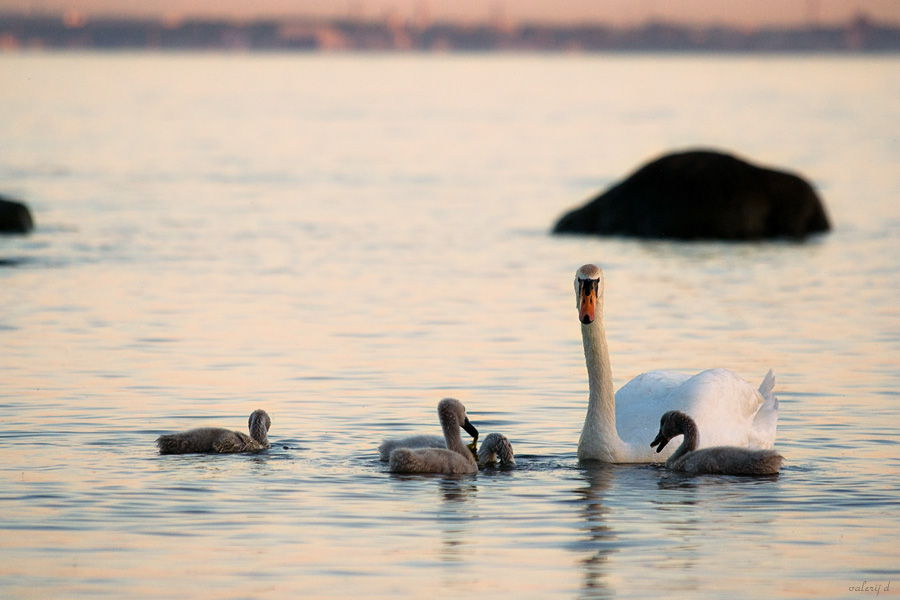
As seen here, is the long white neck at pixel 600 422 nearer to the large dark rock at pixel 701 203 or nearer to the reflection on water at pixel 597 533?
the reflection on water at pixel 597 533

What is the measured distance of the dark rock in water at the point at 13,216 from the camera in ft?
104

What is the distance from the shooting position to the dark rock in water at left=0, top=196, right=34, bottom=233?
31766 mm

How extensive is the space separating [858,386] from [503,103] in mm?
117559

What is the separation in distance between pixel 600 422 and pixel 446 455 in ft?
3.89

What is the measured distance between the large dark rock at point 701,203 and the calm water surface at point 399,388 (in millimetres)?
1025

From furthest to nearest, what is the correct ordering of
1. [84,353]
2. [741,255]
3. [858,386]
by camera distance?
Result: [741,255], [84,353], [858,386]

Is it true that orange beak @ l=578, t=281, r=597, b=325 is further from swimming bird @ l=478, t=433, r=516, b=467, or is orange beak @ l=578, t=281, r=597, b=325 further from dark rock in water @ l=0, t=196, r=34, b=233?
dark rock in water @ l=0, t=196, r=34, b=233

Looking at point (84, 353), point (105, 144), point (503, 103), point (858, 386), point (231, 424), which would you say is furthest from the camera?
point (503, 103)

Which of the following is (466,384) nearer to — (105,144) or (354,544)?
(354,544)

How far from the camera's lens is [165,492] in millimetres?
12461

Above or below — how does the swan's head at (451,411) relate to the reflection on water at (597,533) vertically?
above

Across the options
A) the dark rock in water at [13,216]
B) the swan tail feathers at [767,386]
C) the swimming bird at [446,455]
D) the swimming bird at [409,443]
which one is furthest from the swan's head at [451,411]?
the dark rock in water at [13,216]

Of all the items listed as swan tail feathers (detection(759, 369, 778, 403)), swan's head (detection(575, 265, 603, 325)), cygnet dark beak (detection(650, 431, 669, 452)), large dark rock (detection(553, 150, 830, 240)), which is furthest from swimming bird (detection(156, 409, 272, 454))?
large dark rock (detection(553, 150, 830, 240))

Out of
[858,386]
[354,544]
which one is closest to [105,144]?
[858,386]
